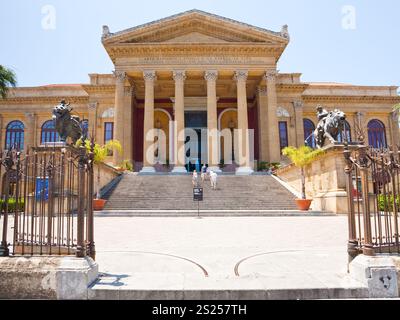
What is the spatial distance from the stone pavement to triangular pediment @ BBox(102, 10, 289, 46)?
2375 centimetres

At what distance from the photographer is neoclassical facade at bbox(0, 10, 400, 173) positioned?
3020cm

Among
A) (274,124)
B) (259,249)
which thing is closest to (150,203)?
(259,249)

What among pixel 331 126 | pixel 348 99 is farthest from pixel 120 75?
pixel 348 99

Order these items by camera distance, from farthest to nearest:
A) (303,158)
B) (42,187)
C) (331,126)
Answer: (303,158) < (331,126) < (42,187)

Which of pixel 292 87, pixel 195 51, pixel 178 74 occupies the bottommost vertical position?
pixel 178 74

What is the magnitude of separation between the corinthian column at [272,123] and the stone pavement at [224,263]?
62.9 feet

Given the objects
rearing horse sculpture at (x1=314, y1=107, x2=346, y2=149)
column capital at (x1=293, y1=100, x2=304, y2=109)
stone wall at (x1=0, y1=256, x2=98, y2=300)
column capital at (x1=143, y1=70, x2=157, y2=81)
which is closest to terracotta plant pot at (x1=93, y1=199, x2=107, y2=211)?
rearing horse sculpture at (x1=314, y1=107, x2=346, y2=149)

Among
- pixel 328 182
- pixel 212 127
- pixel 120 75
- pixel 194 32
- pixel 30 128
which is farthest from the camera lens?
pixel 30 128

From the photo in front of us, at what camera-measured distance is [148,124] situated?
97.0ft

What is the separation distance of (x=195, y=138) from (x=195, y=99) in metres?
4.35

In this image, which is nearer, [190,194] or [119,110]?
[190,194]

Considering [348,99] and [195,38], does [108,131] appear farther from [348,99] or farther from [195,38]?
[348,99]

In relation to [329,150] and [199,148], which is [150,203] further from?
[199,148]

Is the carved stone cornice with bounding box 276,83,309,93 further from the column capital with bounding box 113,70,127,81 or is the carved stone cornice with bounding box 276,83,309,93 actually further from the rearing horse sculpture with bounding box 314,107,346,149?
the rearing horse sculpture with bounding box 314,107,346,149
